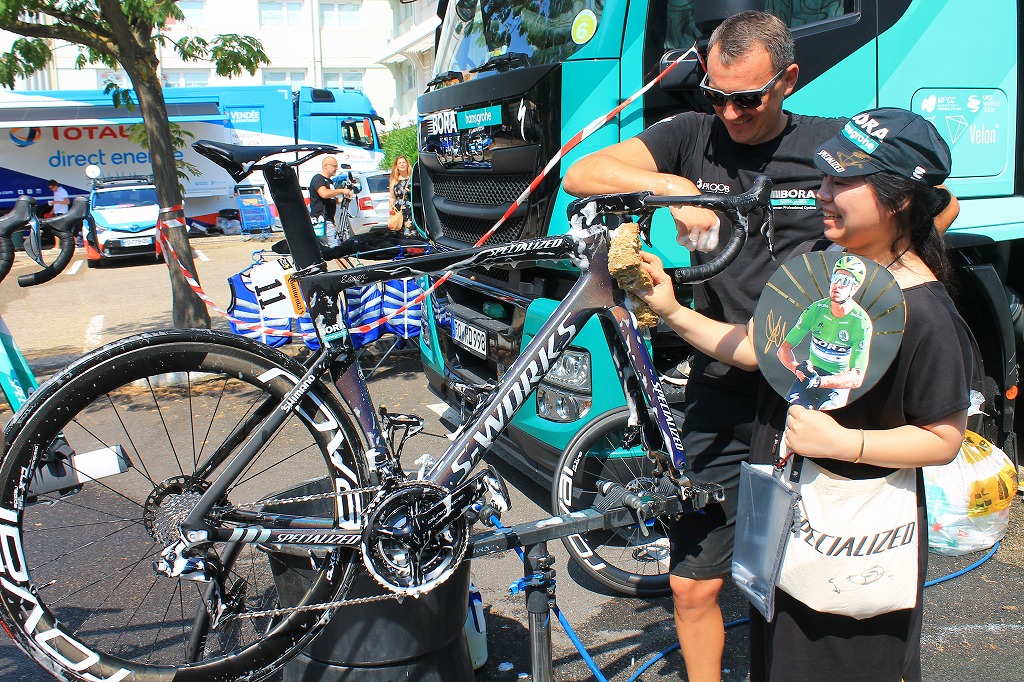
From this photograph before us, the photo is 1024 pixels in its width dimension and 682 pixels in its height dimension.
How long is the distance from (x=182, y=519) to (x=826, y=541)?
167 cm

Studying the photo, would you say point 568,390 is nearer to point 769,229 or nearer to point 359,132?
point 769,229

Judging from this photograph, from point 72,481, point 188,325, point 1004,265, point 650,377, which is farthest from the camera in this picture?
point 188,325

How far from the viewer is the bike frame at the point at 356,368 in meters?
2.21

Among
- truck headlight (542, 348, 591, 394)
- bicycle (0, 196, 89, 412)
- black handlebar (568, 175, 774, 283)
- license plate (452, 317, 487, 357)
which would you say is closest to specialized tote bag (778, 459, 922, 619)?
black handlebar (568, 175, 774, 283)

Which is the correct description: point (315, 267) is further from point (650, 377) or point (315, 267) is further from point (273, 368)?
point (650, 377)

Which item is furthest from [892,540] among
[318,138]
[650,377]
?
[318,138]

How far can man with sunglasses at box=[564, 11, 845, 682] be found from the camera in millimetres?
2268

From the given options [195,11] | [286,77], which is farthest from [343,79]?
[195,11]

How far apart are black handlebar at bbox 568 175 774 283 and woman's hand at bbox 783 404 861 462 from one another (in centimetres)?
49

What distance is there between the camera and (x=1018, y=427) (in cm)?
448

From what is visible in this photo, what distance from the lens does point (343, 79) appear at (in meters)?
39.8

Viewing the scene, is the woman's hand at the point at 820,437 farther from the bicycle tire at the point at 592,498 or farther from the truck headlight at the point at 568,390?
the truck headlight at the point at 568,390

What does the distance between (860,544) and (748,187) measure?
1.14 metres

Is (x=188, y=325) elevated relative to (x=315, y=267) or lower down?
lower down
